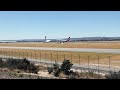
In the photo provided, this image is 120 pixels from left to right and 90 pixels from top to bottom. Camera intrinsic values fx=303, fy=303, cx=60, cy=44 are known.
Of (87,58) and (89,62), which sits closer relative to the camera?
(89,62)

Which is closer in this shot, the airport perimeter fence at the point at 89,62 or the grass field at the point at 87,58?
the airport perimeter fence at the point at 89,62

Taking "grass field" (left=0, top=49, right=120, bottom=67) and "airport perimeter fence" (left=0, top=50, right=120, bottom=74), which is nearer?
"airport perimeter fence" (left=0, top=50, right=120, bottom=74)
